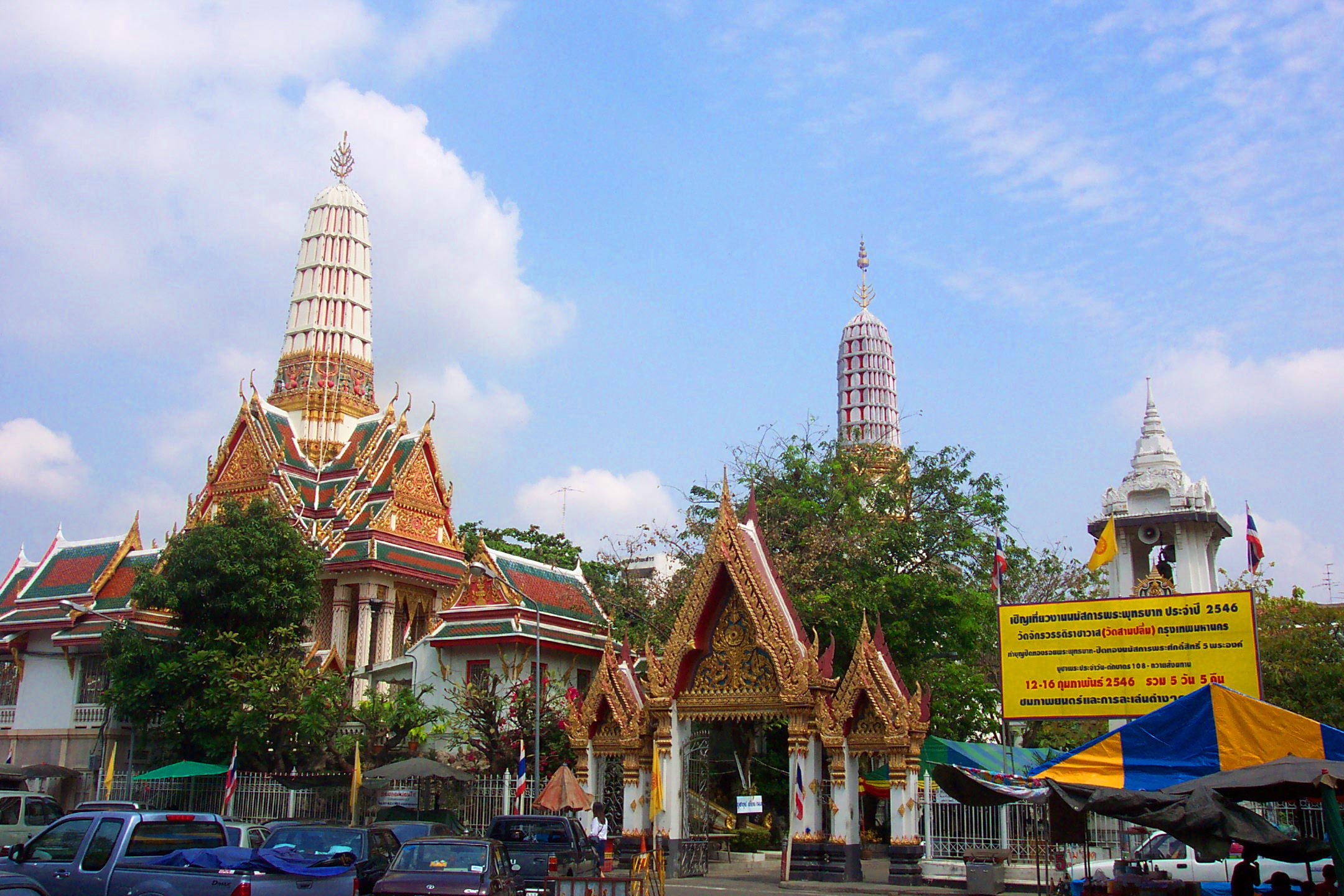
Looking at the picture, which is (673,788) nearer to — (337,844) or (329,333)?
(337,844)

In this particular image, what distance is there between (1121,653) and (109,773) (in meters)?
24.4

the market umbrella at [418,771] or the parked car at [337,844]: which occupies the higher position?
the market umbrella at [418,771]

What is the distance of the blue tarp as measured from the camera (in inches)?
472

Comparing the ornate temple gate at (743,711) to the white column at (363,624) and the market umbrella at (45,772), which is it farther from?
the white column at (363,624)

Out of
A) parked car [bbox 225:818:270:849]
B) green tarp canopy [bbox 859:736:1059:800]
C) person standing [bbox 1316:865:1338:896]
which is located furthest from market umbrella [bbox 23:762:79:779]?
person standing [bbox 1316:865:1338:896]

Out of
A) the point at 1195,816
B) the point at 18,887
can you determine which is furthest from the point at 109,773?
the point at 1195,816

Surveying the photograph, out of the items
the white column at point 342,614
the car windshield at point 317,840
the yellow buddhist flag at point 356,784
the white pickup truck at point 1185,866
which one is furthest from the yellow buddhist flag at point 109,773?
the white pickup truck at point 1185,866

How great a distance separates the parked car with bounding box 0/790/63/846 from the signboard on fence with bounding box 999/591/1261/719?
1692 cm

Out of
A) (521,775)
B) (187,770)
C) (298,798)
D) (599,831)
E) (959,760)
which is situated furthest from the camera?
(187,770)

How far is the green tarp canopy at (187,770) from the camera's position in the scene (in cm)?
2772

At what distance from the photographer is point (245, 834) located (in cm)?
1798

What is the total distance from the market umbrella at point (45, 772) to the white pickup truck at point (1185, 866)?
958 inches

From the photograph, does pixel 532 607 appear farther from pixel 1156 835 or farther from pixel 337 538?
pixel 1156 835

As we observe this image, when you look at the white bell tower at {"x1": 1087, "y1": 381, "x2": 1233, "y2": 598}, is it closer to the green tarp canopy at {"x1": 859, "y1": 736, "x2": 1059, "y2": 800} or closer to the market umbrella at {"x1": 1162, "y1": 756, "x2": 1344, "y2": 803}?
the green tarp canopy at {"x1": 859, "y1": 736, "x2": 1059, "y2": 800}
